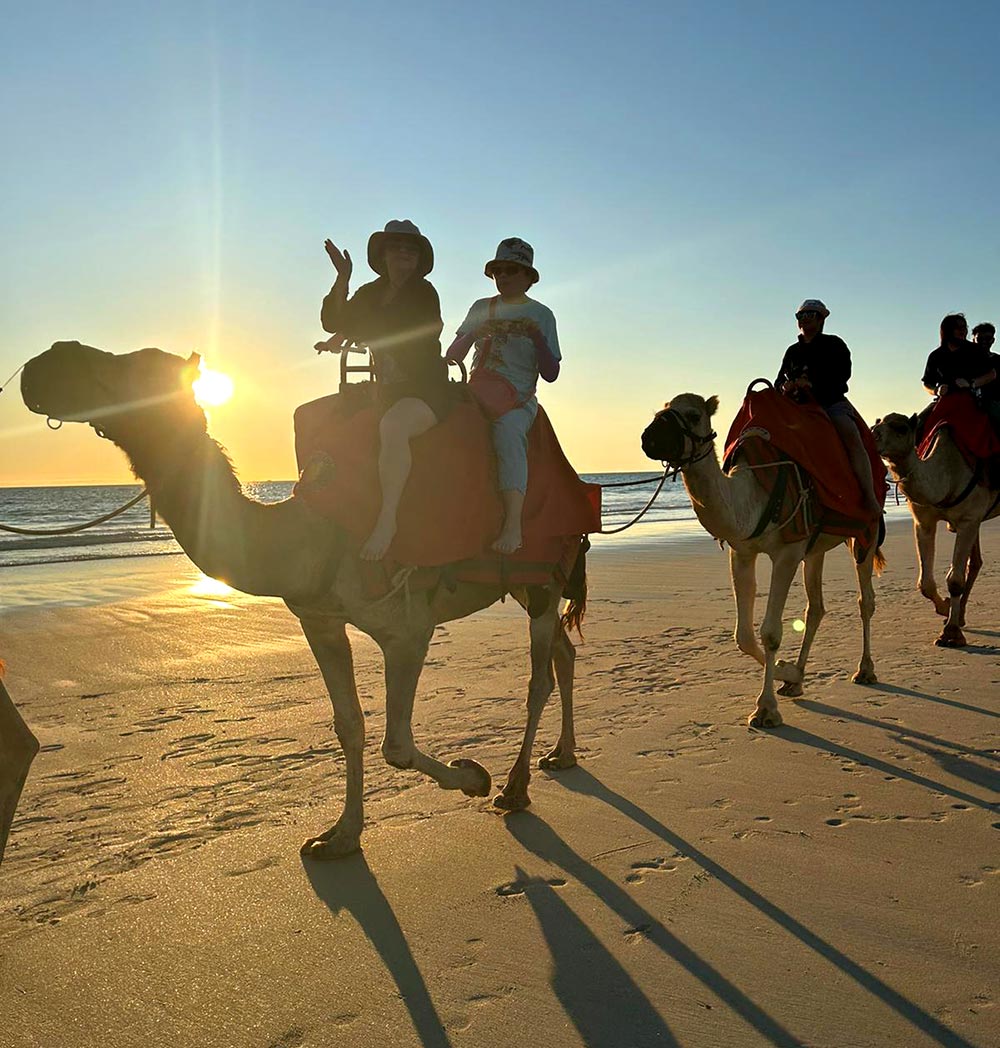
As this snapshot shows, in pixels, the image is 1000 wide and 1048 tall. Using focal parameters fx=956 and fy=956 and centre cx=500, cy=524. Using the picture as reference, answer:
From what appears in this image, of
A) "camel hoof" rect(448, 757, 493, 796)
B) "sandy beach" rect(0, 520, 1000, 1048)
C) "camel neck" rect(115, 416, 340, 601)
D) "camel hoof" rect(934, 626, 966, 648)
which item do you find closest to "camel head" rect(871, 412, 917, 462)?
"camel hoof" rect(934, 626, 966, 648)

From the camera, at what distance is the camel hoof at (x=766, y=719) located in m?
6.63

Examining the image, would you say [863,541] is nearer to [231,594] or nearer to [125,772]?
[125,772]

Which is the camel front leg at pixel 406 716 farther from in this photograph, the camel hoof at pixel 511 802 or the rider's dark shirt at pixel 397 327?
the rider's dark shirt at pixel 397 327

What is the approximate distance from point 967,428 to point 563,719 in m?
6.79

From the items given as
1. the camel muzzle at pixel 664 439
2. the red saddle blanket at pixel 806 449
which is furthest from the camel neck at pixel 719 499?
the red saddle blanket at pixel 806 449

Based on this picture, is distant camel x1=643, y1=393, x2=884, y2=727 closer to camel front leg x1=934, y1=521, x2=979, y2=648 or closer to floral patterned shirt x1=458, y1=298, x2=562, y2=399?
floral patterned shirt x1=458, y1=298, x2=562, y2=399

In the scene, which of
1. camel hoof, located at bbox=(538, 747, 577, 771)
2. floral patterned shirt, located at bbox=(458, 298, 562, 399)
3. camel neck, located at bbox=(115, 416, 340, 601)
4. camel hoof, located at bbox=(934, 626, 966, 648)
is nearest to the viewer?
camel neck, located at bbox=(115, 416, 340, 601)

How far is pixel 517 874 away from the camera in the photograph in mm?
4242

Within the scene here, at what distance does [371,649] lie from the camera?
9.80 meters

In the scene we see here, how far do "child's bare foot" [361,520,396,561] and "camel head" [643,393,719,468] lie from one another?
283 centimetres

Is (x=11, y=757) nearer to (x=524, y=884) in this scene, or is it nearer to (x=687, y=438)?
(x=524, y=884)

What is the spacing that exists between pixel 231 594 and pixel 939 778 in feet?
39.5

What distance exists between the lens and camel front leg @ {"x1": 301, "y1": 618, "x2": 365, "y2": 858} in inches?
177

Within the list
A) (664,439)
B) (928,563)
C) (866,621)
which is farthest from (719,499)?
(928,563)
